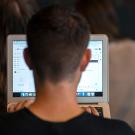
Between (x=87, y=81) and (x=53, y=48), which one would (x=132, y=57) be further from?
(x=53, y=48)

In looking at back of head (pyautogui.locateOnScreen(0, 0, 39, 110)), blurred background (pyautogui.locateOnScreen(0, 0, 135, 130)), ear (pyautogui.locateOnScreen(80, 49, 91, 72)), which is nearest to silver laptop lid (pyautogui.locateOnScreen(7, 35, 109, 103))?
back of head (pyautogui.locateOnScreen(0, 0, 39, 110))

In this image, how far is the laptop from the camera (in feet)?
7.28

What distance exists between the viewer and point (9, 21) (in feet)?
8.80

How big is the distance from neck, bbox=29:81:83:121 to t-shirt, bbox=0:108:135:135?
0.02 metres

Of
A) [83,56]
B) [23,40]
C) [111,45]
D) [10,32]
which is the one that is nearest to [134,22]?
[111,45]

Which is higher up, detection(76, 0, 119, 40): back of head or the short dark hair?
detection(76, 0, 119, 40): back of head

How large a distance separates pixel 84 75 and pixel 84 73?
0.01 m

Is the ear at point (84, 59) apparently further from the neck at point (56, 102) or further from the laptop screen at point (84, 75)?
the laptop screen at point (84, 75)

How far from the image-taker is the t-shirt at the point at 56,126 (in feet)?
4.04

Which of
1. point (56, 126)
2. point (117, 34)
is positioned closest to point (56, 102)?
point (56, 126)

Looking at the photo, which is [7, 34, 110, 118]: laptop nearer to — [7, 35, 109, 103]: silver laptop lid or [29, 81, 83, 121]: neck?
[7, 35, 109, 103]: silver laptop lid

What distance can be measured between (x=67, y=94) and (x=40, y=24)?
0.68 ft

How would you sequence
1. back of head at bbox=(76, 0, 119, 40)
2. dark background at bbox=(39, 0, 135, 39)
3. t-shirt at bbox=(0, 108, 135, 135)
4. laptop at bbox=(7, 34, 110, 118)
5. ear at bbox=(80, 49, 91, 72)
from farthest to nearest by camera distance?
dark background at bbox=(39, 0, 135, 39) → back of head at bbox=(76, 0, 119, 40) → laptop at bbox=(7, 34, 110, 118) → ear at bbox=(80, 49, 91, 72) → t-shirt at bbox=(0, 108, 135, 135)

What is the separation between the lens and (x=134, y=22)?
305 centimetres
